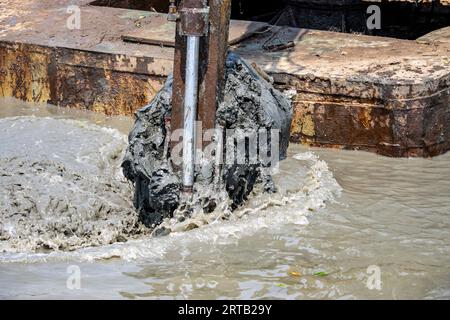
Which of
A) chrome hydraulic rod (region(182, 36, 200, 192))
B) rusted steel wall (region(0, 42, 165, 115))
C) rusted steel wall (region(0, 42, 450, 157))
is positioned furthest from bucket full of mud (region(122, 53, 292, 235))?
rusted steel wall (region(0, 42, 165, 115))

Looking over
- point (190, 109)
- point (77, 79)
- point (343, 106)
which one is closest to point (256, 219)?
point (190, 109)

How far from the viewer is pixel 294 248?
505 cm

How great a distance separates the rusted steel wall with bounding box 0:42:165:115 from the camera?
718 centimetres

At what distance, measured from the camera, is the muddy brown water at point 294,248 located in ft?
14.9

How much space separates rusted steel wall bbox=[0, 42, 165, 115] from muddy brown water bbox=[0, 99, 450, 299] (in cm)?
80

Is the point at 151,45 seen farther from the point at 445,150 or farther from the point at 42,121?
the point at 445,150

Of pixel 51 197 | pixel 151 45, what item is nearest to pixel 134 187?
pixel 51 197

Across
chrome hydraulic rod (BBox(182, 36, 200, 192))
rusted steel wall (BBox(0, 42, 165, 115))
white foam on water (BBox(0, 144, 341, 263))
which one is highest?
chrome hydraulic rod (BBox(182, 36, 200, 192))

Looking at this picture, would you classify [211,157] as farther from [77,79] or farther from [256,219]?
[77,79]

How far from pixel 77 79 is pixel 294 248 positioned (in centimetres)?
303

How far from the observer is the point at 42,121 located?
688 centimetres

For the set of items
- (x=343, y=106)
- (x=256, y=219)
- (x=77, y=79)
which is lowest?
(x=256, y=219)

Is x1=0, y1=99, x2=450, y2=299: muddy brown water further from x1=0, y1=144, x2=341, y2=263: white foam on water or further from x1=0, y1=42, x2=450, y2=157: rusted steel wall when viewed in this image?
x1=0, y1=42, x2=450, y2=157: rusted steel wall
